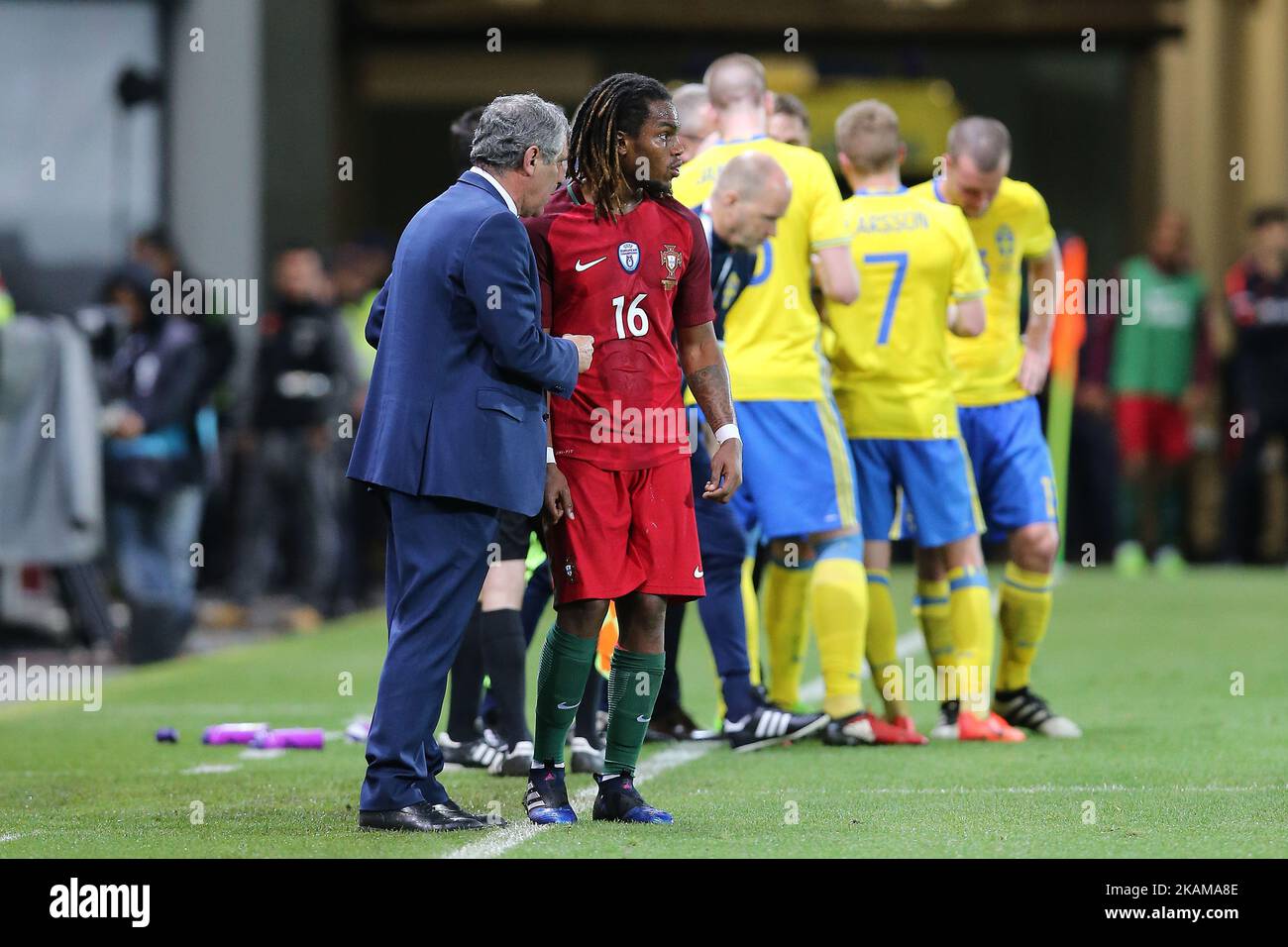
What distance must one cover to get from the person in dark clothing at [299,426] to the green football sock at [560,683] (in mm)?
8725

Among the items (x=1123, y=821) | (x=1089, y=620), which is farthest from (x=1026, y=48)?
(x=1123, y=821)

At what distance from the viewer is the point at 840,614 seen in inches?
337

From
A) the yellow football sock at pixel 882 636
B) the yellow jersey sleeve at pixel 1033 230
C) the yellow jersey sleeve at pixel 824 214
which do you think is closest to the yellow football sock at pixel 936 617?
the yellow football sock at pixel 882 636

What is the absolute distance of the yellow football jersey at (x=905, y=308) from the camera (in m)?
8.80

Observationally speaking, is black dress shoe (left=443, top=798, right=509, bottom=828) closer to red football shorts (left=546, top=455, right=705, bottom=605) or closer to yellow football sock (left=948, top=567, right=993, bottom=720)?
red football shorts (left=546, top=455, right=705, bottom=605)

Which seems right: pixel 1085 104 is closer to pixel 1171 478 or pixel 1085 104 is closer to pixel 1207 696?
pixel 1171 478

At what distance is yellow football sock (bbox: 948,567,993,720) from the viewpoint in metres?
8.84

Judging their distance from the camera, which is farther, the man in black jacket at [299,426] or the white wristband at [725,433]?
the man in black jacket at [299,426]

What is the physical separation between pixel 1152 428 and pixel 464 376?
14036 mm

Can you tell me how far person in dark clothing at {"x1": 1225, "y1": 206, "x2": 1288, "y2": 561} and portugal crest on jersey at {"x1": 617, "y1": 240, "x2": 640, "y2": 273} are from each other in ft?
43.6

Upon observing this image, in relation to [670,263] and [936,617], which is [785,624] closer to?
[936,617]

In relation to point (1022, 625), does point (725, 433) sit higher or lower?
higher

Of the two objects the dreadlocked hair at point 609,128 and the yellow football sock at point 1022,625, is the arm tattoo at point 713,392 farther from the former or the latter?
the yellow football sock at point 1022,625

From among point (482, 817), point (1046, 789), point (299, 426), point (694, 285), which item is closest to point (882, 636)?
point (1046, 789)
